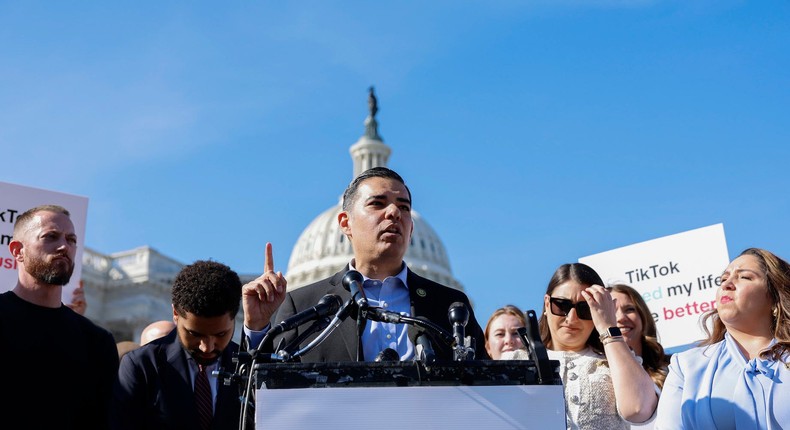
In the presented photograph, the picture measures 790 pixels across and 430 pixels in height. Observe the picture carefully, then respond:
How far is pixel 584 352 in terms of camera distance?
5.11m

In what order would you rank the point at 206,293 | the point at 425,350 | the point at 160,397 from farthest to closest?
the point at 206,293 → the point at 160,397 → the point at 425,350

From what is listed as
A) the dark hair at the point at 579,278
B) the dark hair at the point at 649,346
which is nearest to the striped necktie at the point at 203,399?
the dark hair at the point at 579,278

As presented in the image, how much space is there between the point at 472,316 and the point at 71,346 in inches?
70.6

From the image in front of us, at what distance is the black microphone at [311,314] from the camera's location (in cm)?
324

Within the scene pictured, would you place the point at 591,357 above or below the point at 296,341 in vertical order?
above

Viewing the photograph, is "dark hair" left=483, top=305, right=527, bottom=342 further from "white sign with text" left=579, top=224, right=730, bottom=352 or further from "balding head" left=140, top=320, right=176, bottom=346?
"white sign with text" left=579, top=224, right=730, bottom=352

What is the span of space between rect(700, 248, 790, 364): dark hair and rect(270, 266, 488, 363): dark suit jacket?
112 cm

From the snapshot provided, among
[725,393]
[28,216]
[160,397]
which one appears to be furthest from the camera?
[28,216]

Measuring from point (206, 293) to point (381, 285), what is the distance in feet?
3.00

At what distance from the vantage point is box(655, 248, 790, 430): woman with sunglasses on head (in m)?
3.96

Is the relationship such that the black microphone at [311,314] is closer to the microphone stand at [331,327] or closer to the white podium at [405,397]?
the microphone stand at [331,327]

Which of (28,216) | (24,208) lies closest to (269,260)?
(28,216)

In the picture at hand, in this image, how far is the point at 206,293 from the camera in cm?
468

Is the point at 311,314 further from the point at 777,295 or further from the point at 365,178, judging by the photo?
the point at 777,295
